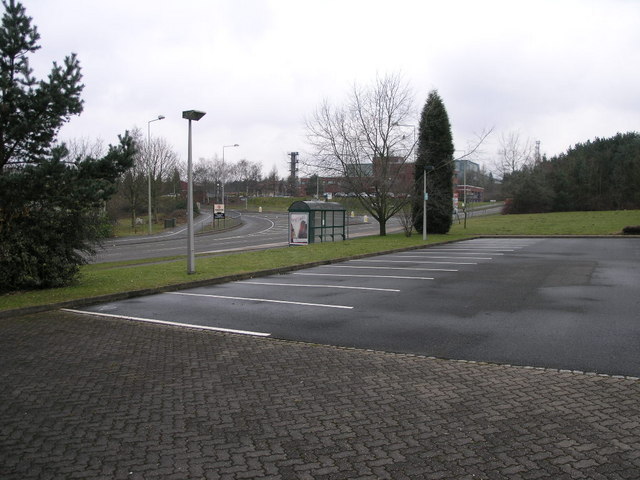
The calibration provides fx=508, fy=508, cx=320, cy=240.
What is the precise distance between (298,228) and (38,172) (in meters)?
19.8

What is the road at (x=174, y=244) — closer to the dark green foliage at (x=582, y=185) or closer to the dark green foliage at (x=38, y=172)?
the dark green foliage at (x=38, y=172)

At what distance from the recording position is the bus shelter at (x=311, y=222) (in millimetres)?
29500

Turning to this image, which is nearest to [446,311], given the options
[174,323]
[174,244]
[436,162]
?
[174,323]

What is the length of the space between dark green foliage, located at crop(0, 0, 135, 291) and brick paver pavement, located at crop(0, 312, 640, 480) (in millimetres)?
5250

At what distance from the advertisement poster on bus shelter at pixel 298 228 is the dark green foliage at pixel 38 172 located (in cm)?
1795

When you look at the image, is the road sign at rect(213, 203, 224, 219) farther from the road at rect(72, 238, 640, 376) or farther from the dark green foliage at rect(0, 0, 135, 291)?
the dark green foliage at rect(0, 0, 135, 291)

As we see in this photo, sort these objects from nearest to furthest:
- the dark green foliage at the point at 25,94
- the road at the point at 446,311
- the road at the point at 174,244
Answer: the road at the point at 446,311 < the dark green foliage at the point at 25,94 < the road at the point at 174,244

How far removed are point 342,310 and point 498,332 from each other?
2828mm

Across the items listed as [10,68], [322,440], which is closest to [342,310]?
[322,440]

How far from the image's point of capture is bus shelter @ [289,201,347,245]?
96.8 ft

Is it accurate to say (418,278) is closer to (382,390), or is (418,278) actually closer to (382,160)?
(382,390)

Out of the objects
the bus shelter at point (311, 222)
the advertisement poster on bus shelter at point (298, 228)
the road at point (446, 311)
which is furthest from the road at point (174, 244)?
the road at point (446, 311)

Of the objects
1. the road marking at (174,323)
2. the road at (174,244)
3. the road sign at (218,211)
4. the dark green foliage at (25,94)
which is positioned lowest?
the road at (174,244)

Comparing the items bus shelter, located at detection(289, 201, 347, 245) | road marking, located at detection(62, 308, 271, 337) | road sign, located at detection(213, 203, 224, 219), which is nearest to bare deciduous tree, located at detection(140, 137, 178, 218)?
road sign, located at detection(213, 203, 224, 219)
